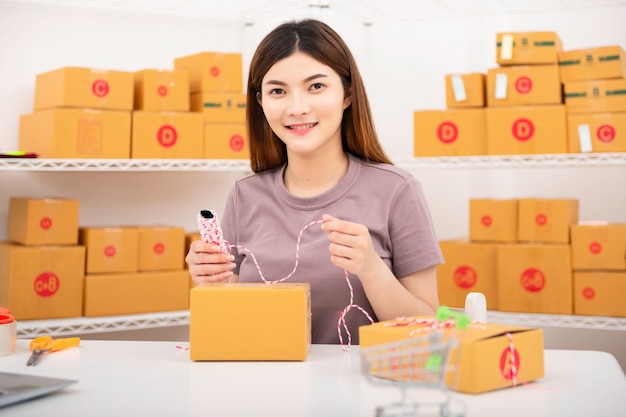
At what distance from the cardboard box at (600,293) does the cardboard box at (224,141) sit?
130 cm

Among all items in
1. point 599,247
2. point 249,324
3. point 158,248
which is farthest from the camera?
point 158,248

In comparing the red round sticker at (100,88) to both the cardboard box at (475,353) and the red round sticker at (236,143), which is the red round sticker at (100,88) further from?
the cardboard box at (475,353)

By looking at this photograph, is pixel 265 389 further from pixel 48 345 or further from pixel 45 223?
pixel 45 223

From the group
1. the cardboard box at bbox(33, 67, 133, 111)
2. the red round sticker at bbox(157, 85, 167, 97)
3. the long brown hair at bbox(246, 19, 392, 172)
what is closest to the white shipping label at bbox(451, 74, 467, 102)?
the red round sticker at bbox(157, 85, 167, 97)

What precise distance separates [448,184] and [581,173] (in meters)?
0.60

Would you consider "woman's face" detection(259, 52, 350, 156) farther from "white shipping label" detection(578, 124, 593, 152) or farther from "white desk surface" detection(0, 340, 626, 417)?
"white shipping label" detection(578, 124, 593, 152)

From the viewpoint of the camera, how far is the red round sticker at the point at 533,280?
289 cm

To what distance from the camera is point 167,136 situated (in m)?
2.96

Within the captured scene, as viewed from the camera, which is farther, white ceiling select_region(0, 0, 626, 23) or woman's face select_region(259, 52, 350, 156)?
white ceiling select_region(0, 0, 626, 23)

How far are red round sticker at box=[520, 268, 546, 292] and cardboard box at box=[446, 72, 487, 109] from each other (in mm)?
644

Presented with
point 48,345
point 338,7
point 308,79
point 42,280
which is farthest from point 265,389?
point 338,7

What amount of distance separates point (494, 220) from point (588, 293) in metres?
0.42

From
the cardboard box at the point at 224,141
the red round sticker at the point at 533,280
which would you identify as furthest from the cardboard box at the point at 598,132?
the cardboard box at the point at 224,141

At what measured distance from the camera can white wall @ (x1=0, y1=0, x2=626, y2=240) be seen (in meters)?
3.05
